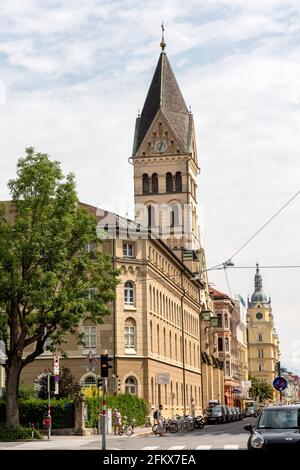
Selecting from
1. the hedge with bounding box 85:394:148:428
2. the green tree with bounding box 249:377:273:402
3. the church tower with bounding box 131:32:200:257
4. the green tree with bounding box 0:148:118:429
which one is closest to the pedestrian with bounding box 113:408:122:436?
the hedge with bounding box 85:394:148:428

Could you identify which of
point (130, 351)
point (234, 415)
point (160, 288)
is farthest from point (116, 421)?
point (234, 415)

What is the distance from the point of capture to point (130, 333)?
5841 cm

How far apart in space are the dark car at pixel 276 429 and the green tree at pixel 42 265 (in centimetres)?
1803

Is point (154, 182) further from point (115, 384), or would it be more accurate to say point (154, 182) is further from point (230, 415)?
point (115, 384)

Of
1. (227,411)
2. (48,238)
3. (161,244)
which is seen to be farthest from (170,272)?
(48,238)

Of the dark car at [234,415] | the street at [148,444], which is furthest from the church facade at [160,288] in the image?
the street at [148,444]

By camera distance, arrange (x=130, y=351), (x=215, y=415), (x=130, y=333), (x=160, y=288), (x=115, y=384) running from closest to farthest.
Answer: (x=115, y=384) → (x=130, y=351) → (x=130, y=333) → (x=215, y=415) → (x=160, y=288)

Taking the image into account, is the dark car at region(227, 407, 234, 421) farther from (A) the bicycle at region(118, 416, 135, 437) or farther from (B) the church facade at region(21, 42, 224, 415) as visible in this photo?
(A) the bicycle at region(118, 416, 135, 437)

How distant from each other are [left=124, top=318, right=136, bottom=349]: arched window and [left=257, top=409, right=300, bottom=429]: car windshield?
3874 cm

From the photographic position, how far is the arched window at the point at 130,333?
2291 inches

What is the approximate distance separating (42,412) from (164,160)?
74.4 meters

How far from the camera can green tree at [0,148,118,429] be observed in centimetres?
3662

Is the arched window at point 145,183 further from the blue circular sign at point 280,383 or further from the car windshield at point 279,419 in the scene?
the car windshield at point 279,419

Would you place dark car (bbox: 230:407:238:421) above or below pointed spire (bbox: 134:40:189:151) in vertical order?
below
